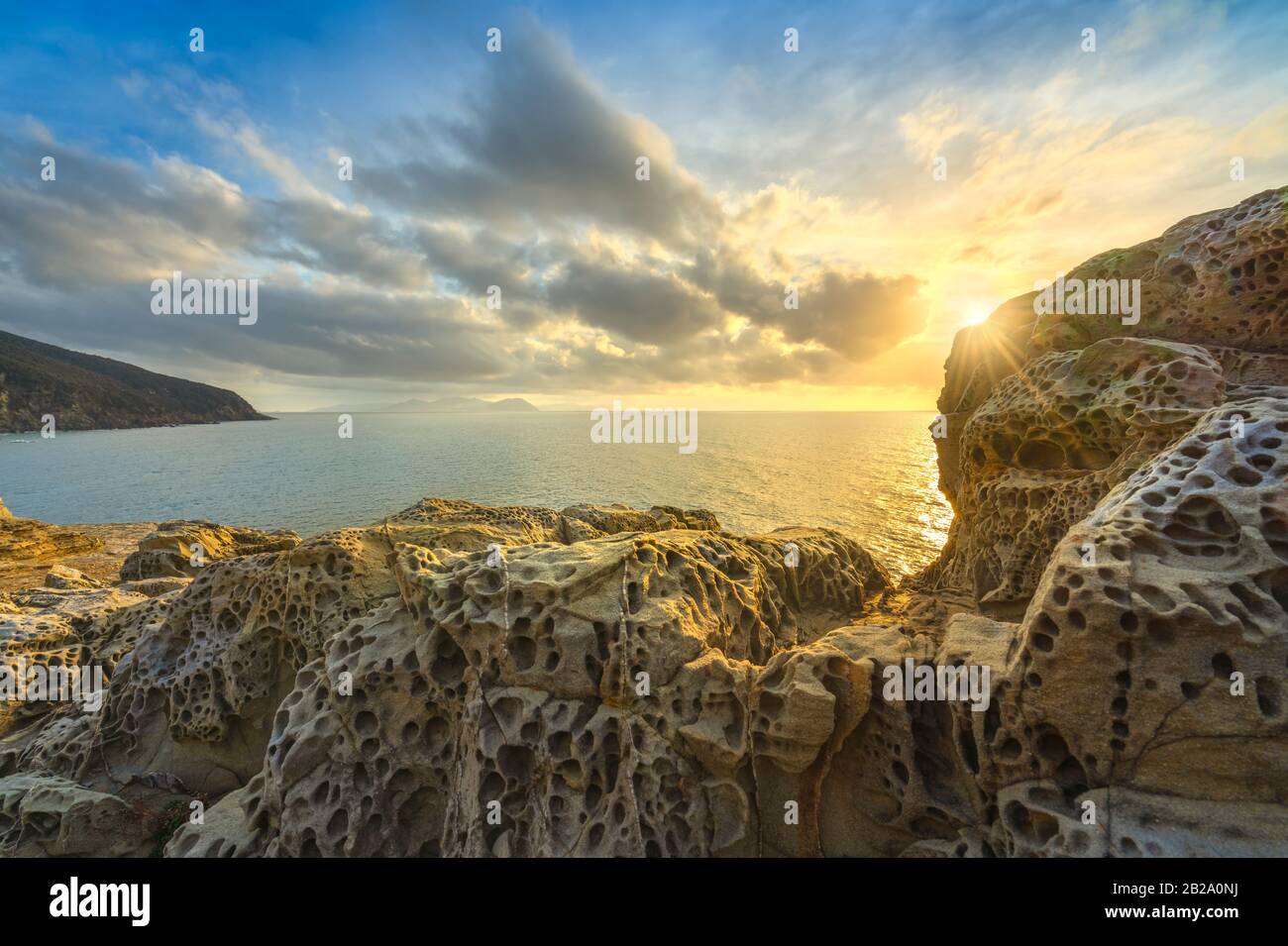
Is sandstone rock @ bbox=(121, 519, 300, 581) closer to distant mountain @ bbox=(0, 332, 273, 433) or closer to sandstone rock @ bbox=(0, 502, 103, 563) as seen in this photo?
sandstone rock @ bbox=(0, 502, 103, 563)

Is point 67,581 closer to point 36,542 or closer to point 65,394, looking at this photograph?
point 36,542

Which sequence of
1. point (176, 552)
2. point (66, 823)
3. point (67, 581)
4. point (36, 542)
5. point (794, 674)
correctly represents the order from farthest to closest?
1. point (36, 542)
2. point (176, 552)
3. point (67, 581)
4. point (66, 823)
5. point (794, 674)

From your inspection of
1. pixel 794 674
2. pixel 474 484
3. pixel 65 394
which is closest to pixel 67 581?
pixel 794 674

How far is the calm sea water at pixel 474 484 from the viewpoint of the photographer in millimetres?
51719

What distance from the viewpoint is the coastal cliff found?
4.92m

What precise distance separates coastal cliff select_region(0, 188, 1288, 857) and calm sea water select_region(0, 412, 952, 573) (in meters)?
30.4

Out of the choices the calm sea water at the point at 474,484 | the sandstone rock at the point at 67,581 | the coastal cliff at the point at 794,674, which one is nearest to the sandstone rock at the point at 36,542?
the sandstone rock at the point at 67,581

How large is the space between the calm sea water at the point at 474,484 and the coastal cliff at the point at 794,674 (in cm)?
3036

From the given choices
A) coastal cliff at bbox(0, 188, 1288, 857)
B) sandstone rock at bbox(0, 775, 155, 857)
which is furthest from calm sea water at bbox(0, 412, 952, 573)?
sandstone rock at bbox(0, 775, 155, 857)

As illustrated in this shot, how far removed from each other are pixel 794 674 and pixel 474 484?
70.4m

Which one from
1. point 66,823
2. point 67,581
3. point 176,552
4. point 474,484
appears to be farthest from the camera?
point 474,484

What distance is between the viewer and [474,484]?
7138cm
